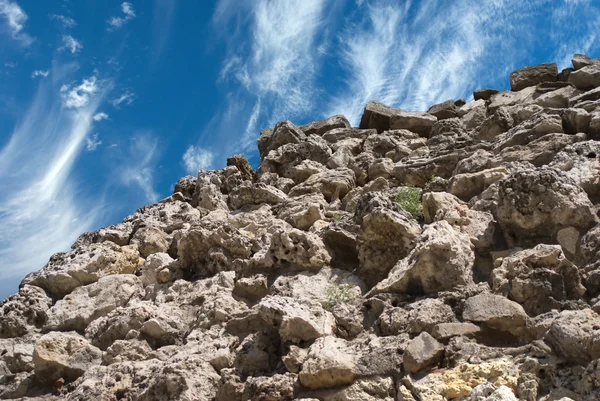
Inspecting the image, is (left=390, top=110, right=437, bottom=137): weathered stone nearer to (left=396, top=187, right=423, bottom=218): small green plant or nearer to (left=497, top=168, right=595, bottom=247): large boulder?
(left=396, top=187, right=423, bottom=218): small green plant

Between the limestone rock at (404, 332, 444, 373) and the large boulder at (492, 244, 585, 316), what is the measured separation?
2.32 feet

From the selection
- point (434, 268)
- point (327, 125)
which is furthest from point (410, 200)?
point (327, 125)

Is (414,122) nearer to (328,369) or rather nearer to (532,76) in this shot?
(532,76)

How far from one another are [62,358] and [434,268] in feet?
10.5

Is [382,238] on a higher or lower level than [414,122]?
lower

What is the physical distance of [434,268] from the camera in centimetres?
480

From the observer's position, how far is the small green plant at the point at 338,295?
5.07 meters

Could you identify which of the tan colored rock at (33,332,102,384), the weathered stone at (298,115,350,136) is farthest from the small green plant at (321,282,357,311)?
the weathered stone at (298,115,350,136)

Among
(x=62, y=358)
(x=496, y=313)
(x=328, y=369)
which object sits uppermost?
(x=496, y=313)

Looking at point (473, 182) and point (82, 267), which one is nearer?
point (473, 182)

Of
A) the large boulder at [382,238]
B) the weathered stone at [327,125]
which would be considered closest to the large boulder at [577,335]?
the large boulder at [382,238]

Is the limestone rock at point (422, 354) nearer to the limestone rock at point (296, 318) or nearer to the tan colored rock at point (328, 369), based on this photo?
the tan colored rock at point (328, 369)

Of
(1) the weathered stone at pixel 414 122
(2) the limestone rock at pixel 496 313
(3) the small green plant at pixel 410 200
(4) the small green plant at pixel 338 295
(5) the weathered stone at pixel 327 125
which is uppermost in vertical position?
(5) the weathered stone at pixel 327 125

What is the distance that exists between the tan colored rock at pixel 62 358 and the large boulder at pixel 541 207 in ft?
11.6
